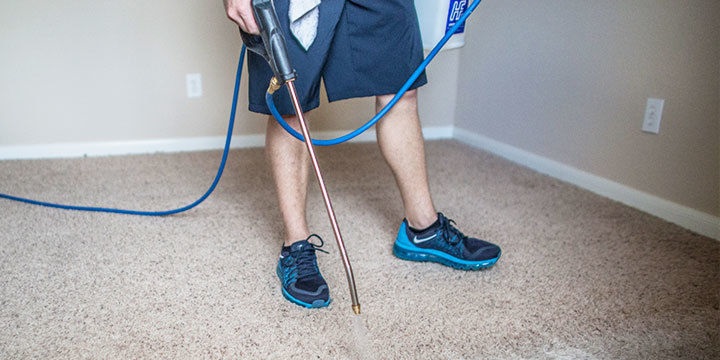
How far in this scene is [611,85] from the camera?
196cm

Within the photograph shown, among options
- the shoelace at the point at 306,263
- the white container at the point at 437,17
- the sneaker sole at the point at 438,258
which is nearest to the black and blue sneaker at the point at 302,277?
the shoelace at the point at 306,263

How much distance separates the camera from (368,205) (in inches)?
73.0

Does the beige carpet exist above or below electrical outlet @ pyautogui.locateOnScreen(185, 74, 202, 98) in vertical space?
below

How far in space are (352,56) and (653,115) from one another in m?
1.13

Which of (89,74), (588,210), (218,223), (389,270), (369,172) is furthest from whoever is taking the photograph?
(89,74)

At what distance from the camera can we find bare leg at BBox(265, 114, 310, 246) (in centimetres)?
128

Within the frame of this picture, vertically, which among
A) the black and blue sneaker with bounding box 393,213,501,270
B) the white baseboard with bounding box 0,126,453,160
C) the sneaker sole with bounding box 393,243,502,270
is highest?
the black and blue sneaker with bounding box 393,213,501,270

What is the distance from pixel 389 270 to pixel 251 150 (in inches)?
54.4

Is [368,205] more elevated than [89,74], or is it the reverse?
[89,74]

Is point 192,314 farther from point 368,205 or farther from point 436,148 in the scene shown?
point 436,148

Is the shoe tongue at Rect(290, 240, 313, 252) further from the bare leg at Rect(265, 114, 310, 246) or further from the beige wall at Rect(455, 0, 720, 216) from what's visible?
the beige wall at Rect(455, 0, 720, 216)

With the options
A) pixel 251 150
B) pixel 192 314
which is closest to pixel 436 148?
pixel 251 150

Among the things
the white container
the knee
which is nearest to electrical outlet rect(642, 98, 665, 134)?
the white container

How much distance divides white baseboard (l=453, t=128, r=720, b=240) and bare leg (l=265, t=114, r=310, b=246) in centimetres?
117
